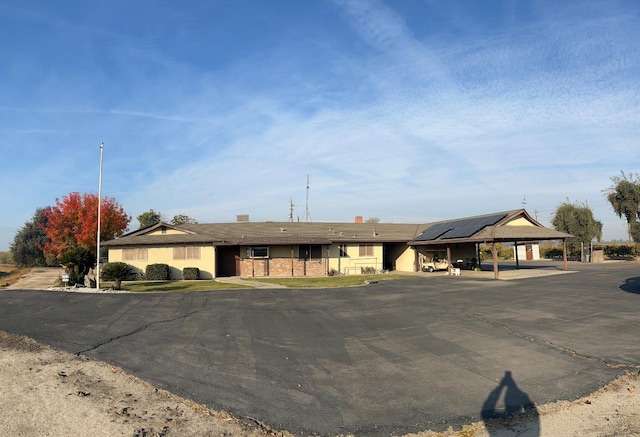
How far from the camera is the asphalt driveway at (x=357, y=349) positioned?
5801 mm

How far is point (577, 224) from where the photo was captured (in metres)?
48.0

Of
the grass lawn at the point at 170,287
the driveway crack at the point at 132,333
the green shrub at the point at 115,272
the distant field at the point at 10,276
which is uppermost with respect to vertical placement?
the green shrub at the point at 115,272

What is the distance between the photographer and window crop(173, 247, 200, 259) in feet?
102

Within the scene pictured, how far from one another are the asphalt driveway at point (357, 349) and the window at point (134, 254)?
1448cm

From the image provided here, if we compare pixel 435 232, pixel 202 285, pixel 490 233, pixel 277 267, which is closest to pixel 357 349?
pixel 202 285

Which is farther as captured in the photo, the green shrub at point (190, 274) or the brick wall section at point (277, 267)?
the brick wall section at point (277, 267)

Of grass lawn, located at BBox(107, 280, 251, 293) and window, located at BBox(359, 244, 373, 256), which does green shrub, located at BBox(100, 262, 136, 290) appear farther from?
window, located at BBox(359, 244, 373, 256)

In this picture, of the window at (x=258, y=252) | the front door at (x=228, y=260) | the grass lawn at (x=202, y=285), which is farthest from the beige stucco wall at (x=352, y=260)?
the front door at (x=228, y=260)

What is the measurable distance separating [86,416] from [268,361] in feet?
11.1

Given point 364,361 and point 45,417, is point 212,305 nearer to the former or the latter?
point 364,361

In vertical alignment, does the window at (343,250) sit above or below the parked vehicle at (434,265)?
above

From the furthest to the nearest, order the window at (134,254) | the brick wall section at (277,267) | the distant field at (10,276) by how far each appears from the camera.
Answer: the brick wall section at (277,267)
the window at (134,254)
the distant field at (10,276)

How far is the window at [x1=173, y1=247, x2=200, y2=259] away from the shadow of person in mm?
27364

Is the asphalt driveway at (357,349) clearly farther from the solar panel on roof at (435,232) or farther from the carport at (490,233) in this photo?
the solar panel on roof at (435,232)
